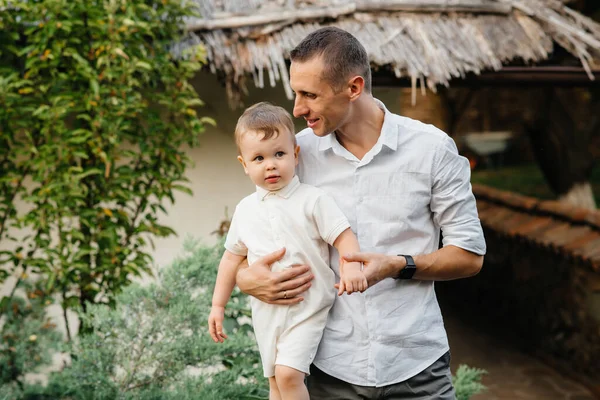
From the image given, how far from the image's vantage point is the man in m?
2.24

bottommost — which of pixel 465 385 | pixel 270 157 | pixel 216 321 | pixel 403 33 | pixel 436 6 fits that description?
pixel 465 385

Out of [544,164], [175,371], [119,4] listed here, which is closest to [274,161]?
[175,371]

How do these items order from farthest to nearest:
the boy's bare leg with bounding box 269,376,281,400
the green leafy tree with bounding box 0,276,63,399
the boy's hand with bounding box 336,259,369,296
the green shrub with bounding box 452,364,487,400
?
1. the green leafy tree with bounding box 0,276,63,399
2. the green shrub with bounding box 452,364,487,400
3. the boy's bare leg with bounding box 269,376,281,400
4. the boy's hand with bounding box 336,259,369,296

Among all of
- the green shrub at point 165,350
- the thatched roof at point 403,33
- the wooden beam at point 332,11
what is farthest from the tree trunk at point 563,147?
the green shrub at point 165,350

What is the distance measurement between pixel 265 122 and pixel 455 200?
0.64m

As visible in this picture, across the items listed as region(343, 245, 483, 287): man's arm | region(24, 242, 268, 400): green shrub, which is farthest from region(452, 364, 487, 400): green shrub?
region(343, 245, 483, 287): man's arm

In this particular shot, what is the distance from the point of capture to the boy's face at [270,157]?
91.4 inches

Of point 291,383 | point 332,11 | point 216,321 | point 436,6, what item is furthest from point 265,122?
point 436,6

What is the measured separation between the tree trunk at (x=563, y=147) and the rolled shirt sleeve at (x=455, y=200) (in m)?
5.78

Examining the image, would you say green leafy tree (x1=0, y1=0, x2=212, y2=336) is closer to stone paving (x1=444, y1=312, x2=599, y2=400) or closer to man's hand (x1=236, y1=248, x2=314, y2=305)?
man's hand (x1=236, y1=248, x2=314, y2=305)

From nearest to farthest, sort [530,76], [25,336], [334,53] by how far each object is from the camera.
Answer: [334,53] < [25,336] < [530,76]

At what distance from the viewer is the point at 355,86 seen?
7.45 feet

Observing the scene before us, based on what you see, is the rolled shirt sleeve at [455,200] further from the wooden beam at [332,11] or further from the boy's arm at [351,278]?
the wooden beam at [332,11]

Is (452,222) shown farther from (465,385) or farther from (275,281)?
(465,385)
